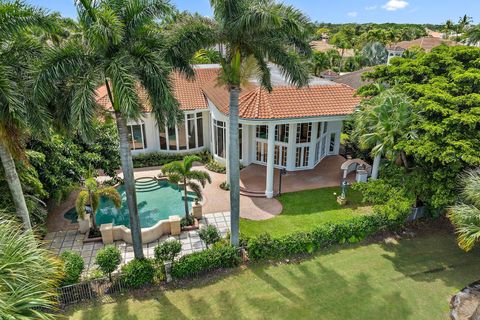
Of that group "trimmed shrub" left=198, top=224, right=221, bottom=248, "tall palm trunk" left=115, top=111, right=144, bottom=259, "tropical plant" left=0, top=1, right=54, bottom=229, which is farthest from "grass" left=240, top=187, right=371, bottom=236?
"tropical plant" left=0, top=1, right=54, bottom=229

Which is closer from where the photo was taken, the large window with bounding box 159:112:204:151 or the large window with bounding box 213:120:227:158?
the large window with bounding box 213:120:227:158

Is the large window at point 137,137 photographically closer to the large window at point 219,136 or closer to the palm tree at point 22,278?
the large window at point 219,136

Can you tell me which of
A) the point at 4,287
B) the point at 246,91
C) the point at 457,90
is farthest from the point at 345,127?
the point at 4,287

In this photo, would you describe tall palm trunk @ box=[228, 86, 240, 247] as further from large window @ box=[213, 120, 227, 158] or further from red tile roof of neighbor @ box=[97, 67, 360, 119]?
large window @ box=[213, 120, 227, 158]

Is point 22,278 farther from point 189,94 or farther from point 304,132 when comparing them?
point 189,94

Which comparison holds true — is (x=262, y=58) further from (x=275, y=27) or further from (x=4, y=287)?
(x=4, y=287)

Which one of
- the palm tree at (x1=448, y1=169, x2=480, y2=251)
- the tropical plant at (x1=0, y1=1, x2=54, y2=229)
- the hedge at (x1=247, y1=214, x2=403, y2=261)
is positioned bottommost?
the hedge at (x1=247, y1=214, x2=403, y2=261)
